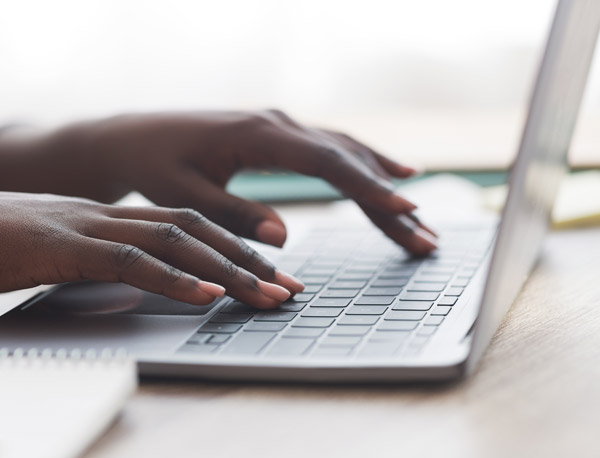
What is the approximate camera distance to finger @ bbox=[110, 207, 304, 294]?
60 centimetres

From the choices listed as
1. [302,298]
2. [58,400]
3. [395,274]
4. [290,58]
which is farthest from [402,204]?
[290,58]

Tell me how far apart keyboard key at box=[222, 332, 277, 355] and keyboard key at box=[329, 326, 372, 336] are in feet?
0.13

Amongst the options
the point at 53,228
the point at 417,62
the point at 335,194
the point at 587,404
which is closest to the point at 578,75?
the point at 587,404

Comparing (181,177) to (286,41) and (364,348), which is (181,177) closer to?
(364,348)

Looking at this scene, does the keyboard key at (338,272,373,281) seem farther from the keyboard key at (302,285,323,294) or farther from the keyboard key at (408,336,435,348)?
the keyboard key at (408,336,435,348)

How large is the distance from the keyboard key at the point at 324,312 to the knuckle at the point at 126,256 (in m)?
0.13

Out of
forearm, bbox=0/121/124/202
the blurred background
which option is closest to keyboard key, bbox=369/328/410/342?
forearm, bbox=0/121/124/202

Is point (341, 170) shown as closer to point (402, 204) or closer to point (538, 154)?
point (402, 204)

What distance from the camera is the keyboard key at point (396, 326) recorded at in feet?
1.69

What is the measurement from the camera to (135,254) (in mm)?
573

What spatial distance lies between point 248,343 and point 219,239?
0.46 ft

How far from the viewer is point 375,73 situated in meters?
1.69

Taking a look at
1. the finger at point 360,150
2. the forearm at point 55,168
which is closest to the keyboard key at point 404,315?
the finger at point 360,150

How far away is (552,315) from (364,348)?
20 centimetres
